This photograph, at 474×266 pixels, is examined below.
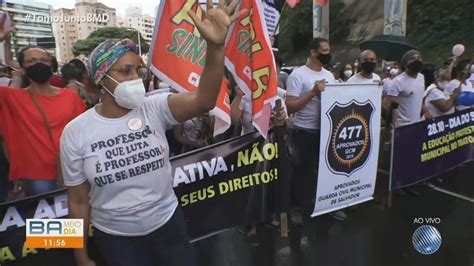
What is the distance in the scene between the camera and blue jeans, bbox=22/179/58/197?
311 cm

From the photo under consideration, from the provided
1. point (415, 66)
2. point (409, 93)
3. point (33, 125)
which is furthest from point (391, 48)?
point (33, 125)

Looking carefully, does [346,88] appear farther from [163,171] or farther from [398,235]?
[163,171]

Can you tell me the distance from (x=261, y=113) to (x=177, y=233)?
4.37ft

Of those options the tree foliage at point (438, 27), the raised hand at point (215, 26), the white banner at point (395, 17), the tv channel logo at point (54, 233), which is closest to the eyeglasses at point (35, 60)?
the tv channel logo at point (54, 233)

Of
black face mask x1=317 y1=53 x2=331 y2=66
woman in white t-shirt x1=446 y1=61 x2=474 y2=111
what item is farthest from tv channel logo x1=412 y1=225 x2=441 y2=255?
woman in white t-shirt x1=446 y1=61 x2=474 y2=111

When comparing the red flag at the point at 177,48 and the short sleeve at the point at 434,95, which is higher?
the red flag at the point at 177,48

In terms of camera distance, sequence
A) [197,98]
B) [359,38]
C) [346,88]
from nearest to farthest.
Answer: [197,98]
[346,88]
[359,38]

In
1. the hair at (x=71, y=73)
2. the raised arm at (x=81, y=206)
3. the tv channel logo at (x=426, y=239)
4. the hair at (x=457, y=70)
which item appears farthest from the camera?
the hair at (x=457, y=70)

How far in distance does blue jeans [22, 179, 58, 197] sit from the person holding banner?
126cm

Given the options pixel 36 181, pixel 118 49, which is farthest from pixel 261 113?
pixel 36 181

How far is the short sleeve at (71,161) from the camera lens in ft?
6.19

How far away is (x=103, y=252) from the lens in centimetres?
211

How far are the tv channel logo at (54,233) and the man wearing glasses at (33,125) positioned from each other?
0.69 m

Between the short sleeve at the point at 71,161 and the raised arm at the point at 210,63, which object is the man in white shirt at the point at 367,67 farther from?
the short sleeve at the point at 71,161
